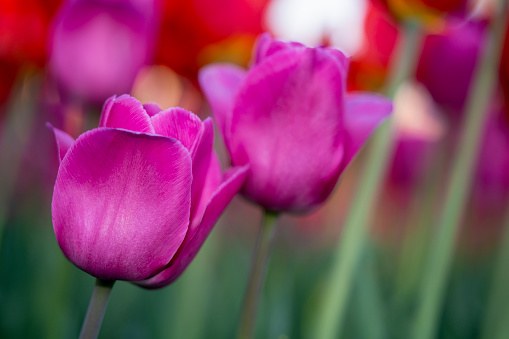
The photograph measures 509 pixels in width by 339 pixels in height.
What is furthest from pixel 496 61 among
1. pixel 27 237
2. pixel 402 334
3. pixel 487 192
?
pixel 27 237

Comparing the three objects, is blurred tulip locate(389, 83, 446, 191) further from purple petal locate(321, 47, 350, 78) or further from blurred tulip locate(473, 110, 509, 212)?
purple petal locate(321, 47, 350, 78)

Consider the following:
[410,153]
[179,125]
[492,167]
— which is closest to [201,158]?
[179,125]

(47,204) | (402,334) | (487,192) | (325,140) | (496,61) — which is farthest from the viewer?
(47,204)

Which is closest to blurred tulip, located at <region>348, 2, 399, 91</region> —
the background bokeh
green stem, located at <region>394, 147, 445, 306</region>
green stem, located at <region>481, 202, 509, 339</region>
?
the background bokeh

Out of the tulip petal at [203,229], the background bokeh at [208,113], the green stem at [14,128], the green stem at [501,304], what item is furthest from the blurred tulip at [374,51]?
the tulip petal at [203,229]

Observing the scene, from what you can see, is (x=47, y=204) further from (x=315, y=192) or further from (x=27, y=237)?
(x=315, y=192)

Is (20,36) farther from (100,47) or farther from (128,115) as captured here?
(128,115)
